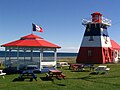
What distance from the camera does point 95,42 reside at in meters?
42.3

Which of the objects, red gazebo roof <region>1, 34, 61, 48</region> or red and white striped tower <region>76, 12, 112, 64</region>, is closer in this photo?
red gazebo roof <region>1, 34, 61, 48</region>

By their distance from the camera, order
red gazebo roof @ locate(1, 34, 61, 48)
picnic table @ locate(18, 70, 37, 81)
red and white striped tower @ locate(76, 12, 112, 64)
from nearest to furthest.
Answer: picnic table @ locate(18, 70, 37, 81) < red gazebo roof @ locate(1, 34, 61, 48) < red and white striped tower @ locate(76, 12, 112, 64)

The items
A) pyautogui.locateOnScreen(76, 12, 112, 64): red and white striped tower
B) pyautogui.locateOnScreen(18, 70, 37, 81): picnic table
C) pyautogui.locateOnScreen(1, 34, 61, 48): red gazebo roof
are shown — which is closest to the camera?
pyautogui.locateOnScreen(18, 70, 37, 81): picnic table

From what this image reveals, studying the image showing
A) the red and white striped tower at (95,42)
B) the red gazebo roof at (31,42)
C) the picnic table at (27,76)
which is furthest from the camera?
the red and white striped tower at (95,42)

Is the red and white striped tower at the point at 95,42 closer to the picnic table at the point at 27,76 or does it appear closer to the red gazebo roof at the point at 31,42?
the red gazebo roof at the point at 31,42

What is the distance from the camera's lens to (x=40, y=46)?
1003 inches

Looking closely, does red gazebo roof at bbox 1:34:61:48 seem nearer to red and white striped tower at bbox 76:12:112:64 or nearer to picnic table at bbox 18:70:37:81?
picnic table at bbox 18:70:37:81

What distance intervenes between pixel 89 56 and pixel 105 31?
507 centimetres

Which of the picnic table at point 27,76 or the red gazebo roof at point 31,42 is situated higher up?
the red gazebo roof at point 31,42

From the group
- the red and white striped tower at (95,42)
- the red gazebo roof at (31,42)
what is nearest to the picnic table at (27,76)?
the red gazebo roof at (31,42)

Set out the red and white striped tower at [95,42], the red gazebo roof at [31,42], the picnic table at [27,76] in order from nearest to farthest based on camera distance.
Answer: the picnic table at [27,76]
the red gazebo roof at [31,42]
the red and white striped tower at [95,42]

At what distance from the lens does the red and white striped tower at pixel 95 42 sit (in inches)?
1652

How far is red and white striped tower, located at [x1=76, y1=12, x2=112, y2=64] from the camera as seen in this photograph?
42.0 m

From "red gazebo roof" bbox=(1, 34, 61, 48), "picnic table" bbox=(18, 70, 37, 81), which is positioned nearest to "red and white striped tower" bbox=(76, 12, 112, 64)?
"red gazebo roof" bbox=(1, 34, 61, 48)
